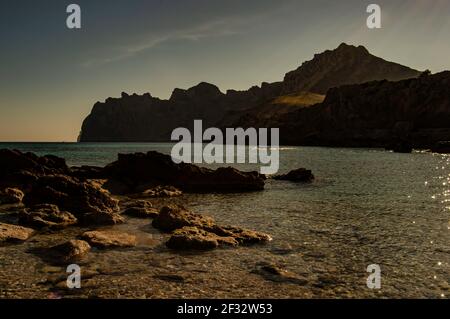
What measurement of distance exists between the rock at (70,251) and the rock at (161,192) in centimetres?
1922

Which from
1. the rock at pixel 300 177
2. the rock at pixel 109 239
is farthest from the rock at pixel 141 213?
the rock at pixel 300 177

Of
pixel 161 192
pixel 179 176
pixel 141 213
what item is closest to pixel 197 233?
pixel 141 213

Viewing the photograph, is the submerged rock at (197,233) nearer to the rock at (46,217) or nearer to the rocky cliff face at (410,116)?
the rock at (46,217)

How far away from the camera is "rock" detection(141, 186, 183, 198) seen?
1428 inches

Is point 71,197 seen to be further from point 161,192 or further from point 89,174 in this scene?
point 89,174

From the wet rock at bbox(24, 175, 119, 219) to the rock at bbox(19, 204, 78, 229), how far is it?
123 centimetres

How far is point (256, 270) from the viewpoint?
1470 cm

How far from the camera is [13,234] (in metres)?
18.8

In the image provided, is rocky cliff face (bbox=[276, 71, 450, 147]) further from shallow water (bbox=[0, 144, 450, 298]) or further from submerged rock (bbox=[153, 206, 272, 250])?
submerged rock (bbox=[153, 206, 272, 250])

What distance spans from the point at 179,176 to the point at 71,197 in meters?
16.8

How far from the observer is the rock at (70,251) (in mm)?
15812

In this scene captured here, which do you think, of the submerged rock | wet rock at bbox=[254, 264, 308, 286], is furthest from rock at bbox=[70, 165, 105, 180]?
wet rock at bbox=[254, 264, 308, 286]

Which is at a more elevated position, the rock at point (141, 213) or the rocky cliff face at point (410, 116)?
the rocky cliff face at point (410, 116)

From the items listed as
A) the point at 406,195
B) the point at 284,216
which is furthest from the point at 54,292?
the point at 406,195
